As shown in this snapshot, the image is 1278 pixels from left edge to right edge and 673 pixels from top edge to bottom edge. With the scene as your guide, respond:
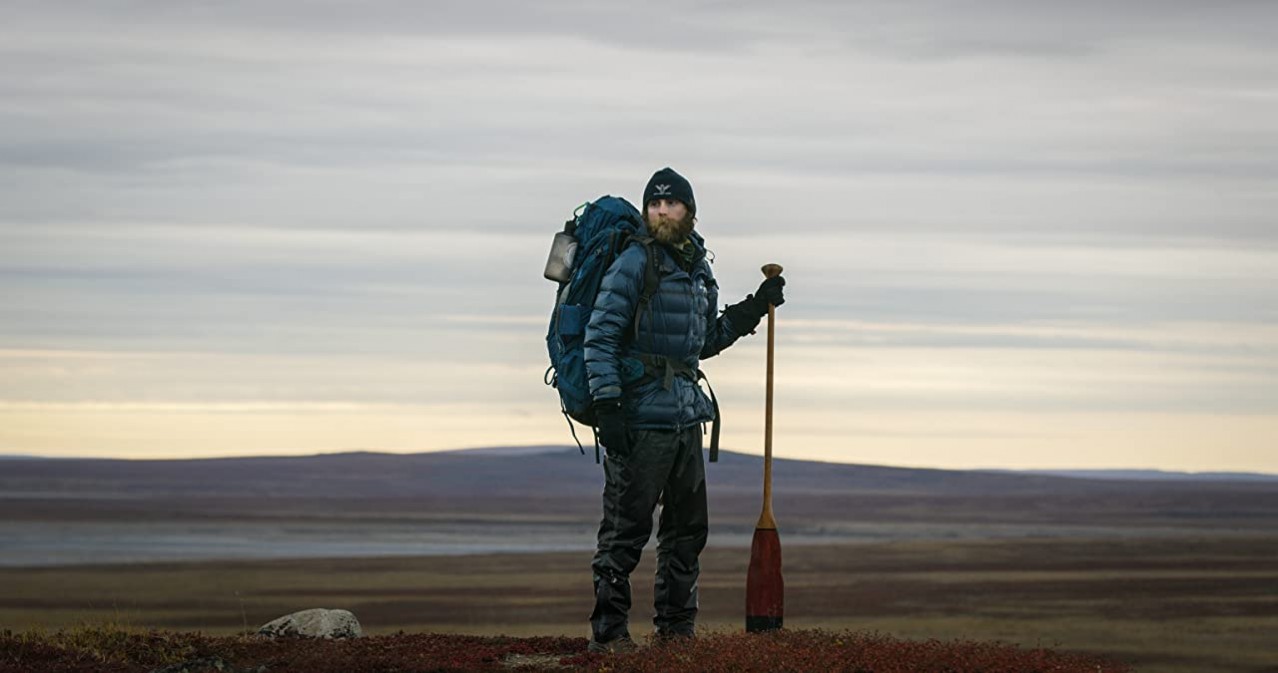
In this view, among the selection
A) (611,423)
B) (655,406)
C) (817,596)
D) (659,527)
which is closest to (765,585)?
(659,527)

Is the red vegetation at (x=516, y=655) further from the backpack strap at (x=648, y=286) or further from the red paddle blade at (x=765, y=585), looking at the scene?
the backpack strap at (x=648, y=286)

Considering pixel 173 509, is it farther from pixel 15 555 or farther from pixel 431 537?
pixel 15 555

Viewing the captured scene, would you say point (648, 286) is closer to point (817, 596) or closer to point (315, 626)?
point (315, 626)

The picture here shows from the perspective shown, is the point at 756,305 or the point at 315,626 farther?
the point at 315,626

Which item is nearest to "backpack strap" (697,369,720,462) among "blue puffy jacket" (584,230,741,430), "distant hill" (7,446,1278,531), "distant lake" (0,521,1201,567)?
"blue puffy jacket" (584,230,741,430)

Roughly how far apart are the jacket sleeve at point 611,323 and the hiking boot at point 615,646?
1.64 m

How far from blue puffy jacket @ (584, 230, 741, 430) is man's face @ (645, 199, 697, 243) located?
0.30 feet

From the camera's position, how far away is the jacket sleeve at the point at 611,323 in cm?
1231

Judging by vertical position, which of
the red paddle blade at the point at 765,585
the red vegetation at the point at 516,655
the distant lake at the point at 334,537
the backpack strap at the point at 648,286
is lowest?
the red vegetation at the point at 516,655

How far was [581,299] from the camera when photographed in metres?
12.8

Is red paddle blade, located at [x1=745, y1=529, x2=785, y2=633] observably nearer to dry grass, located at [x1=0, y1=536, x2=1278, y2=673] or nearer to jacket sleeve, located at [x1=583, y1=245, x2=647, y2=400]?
jacket sleeve, located at [x1=583, y1=245, x2=647, y2=400]

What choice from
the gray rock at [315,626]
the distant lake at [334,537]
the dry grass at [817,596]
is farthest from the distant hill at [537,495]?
the gray rock at [315,626]

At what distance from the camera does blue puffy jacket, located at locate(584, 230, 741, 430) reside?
40.7ft

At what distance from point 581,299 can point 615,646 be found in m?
2.24
